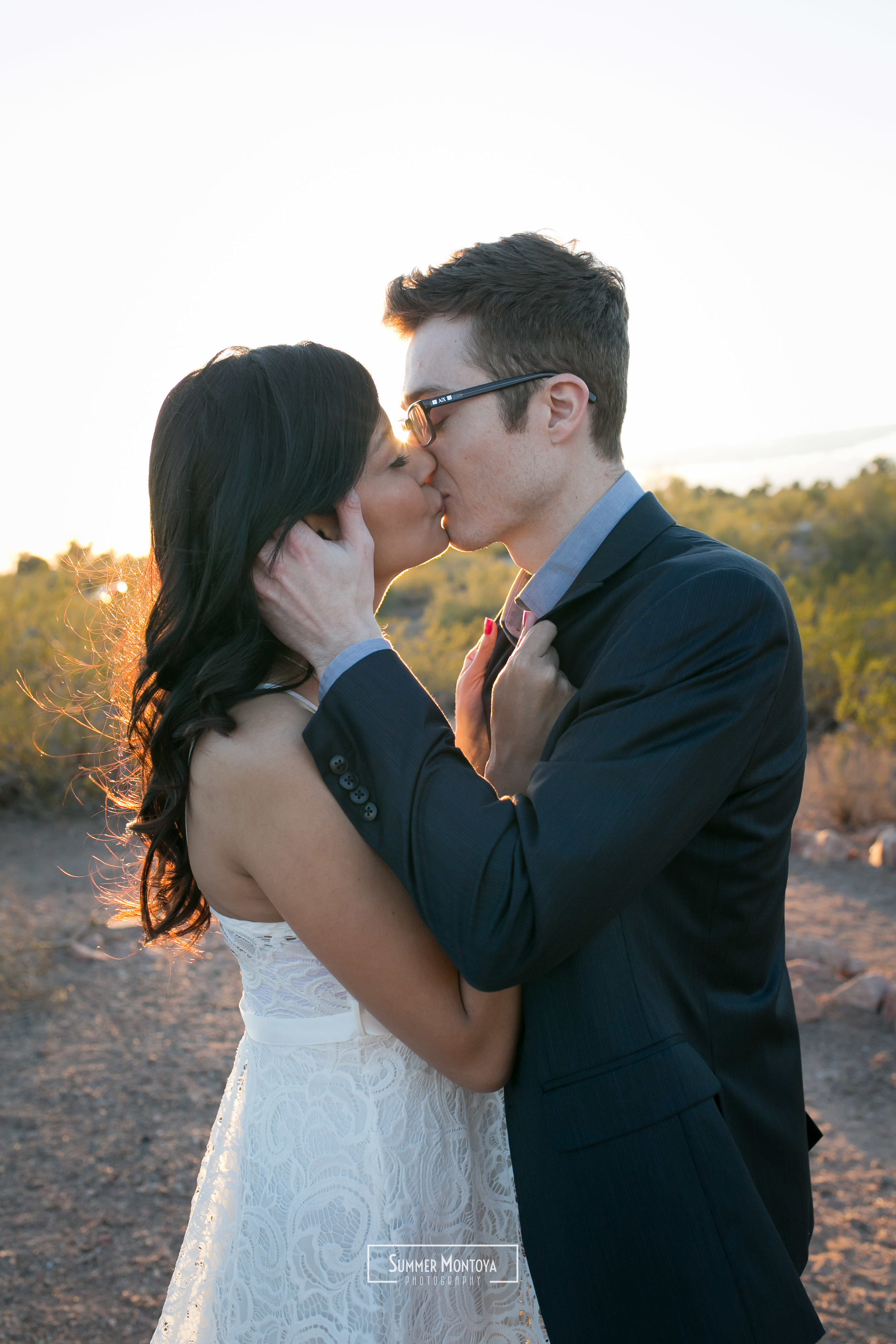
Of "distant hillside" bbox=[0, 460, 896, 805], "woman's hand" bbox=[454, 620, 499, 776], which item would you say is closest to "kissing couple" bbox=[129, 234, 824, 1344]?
"woman's hand" bbox=[454, 620, 499, 776]

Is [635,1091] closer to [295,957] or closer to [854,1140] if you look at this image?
[295,957]

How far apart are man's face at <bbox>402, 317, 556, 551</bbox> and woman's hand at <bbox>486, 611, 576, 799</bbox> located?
481mm

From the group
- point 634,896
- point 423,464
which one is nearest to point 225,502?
point 423,464

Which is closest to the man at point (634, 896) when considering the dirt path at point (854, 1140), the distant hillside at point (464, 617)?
the distant hillside at point (464, 617)

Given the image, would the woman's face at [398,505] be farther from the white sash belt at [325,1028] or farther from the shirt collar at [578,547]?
the white sash belt at [325,1028]

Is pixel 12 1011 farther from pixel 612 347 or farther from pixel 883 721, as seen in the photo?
pixel 883 721

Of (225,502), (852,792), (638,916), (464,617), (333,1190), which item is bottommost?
(464,617)

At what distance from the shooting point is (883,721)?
28.8ft

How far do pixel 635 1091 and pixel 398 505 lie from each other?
128cm

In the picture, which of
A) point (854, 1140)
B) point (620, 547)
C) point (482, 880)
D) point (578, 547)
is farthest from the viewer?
point (854, 1140)

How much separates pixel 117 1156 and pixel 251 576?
Result: 339 centimetres

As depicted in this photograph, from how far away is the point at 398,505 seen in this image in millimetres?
2154

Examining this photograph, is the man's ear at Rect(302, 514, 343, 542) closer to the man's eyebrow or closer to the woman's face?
the woman's face

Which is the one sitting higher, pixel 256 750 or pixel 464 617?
pixel 256 750
